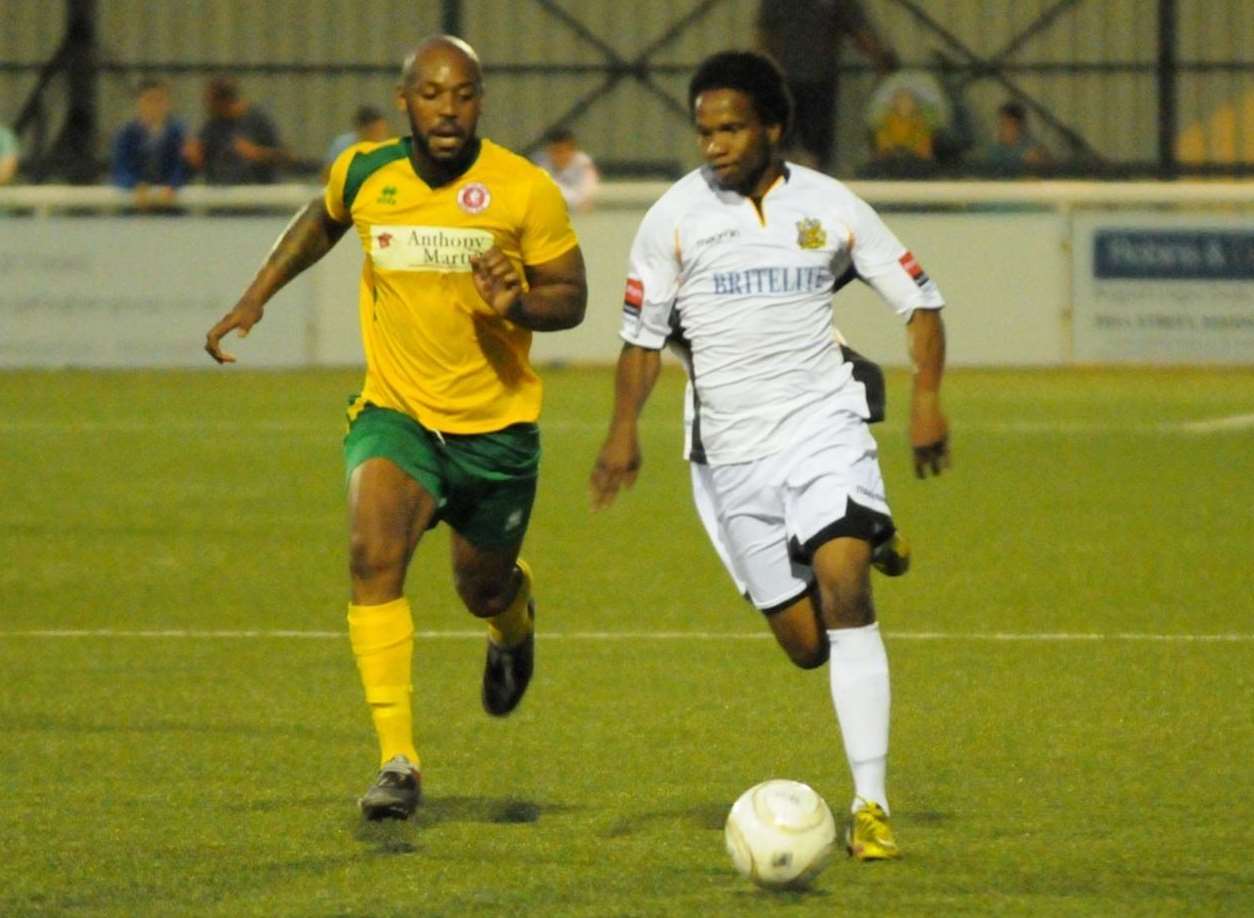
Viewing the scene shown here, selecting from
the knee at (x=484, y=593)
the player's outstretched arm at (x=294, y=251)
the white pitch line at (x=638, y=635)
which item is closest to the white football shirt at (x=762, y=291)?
the player's outstretched arm at (x=294, y=251)

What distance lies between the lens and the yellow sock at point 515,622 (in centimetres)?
788

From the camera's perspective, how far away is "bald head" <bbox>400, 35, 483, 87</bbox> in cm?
676

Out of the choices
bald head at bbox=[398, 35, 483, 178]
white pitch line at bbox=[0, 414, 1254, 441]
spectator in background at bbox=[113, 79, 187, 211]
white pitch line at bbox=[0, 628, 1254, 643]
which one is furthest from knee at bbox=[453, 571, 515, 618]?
spectator in background at bbox=[113, 79, 187, 211]

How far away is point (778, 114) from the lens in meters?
6.32

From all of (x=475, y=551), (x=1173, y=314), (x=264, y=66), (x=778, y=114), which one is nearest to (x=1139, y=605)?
(x=475, y=551)

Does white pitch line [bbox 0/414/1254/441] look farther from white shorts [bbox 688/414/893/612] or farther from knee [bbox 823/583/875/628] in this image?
knee [bbox 823/583/875/628]

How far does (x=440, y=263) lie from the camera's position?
694 centimetres

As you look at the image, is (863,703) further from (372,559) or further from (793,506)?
(372,559)

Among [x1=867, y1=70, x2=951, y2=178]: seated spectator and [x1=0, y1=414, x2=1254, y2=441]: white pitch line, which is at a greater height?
[x1=867, y1=70, x2=951, y2=178]: seated spectator

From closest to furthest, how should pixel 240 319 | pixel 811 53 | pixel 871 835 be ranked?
pixel 871 835, pixel 240 319, pixel 811 53

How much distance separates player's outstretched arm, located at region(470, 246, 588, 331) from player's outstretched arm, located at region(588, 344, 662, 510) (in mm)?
388

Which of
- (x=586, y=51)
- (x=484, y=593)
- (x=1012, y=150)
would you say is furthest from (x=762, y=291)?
(x=586, y=51)

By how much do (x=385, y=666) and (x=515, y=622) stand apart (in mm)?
1225

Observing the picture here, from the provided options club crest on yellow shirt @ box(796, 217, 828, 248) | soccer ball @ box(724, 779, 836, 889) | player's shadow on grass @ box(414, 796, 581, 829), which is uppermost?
club crest on yellow shirt @ box(796, 217, 828, 248)
